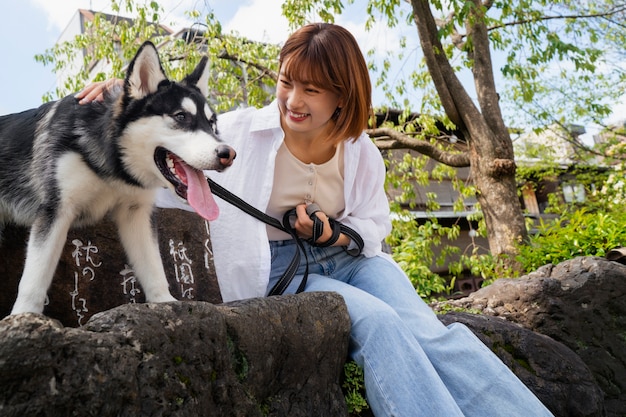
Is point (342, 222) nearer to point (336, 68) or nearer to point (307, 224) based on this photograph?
point (307, 224)

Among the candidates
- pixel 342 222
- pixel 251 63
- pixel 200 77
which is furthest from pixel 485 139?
pixel 200 77

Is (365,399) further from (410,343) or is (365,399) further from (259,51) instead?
(259,51)

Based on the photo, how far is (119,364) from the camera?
1.45m

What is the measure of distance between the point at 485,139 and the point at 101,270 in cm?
645

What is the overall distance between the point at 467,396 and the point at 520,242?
536 centimetres

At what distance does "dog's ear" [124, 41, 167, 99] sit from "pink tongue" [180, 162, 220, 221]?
42 cm

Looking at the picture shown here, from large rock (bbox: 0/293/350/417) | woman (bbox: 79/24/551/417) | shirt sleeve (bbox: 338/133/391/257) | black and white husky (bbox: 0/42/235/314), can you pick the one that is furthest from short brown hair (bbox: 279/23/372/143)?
large rock (bbox: 0/293/350/417)

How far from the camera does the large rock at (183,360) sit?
1296 mm

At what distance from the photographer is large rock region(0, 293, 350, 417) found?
1.30m

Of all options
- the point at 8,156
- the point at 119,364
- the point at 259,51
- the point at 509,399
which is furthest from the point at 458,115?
the point at 119,364

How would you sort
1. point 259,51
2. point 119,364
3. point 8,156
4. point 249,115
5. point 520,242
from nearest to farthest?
point 119,364, point 8,156, point 249,115, point 520,242, point 259,51

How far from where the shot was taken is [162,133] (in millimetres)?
2277

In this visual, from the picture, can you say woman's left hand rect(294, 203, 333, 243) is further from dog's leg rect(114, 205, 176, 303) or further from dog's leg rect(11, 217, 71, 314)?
dog's leg rect(11, 217, 71, 314)

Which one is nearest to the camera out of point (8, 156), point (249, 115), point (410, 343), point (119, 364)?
point (119, 364)
